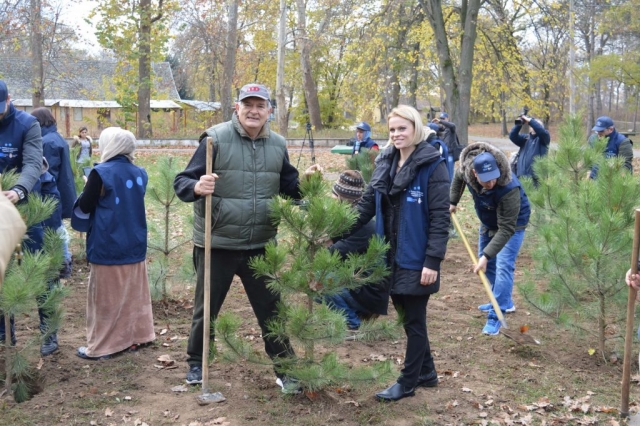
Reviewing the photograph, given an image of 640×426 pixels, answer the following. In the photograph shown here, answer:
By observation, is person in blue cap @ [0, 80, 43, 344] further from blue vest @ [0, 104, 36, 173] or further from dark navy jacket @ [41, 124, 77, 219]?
dark navy jacket @ [41, 124, 77, 219]

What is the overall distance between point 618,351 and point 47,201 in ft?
13.7

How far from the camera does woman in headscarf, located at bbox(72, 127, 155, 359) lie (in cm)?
491

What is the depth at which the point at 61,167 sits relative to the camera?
19.2 feet

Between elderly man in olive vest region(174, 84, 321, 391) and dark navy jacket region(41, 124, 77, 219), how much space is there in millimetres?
1945

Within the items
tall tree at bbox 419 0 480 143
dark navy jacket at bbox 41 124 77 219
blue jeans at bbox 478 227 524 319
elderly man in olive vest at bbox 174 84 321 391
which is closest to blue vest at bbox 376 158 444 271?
elderly man in olive vest at bbox 174 84 321 391

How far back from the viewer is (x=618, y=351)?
208 inches

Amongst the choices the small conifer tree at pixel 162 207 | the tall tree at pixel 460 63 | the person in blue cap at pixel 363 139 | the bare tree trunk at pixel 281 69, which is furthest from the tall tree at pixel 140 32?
the small conifer tree at pixel 162 207

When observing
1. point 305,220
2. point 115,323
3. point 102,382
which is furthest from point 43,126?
point 305,220

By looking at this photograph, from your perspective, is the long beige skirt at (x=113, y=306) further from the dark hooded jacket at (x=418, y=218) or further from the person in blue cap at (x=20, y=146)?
the dark hooded jacket at (x=418, y=218)

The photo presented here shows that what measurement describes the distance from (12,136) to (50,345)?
1.51 m

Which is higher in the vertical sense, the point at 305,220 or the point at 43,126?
the point at 43,126

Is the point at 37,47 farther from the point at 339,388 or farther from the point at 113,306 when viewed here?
the point at 339,388

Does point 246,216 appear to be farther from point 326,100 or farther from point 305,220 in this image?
point 326,100

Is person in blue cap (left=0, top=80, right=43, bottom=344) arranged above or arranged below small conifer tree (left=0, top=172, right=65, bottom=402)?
above
